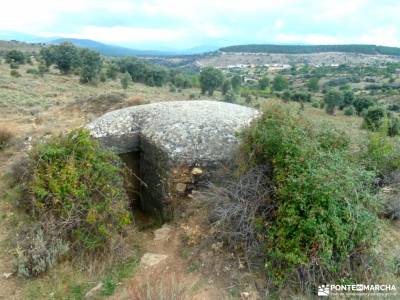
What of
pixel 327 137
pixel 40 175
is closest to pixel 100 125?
pixel 40 175

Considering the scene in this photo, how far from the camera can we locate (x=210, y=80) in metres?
34.8

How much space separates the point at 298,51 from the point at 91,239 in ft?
417

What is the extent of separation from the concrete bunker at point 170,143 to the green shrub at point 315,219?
→ 4.91 ft

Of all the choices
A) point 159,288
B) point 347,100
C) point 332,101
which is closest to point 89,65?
point 332,101

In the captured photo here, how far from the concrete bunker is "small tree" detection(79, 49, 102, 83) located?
915 inches

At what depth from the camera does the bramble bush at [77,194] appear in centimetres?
472

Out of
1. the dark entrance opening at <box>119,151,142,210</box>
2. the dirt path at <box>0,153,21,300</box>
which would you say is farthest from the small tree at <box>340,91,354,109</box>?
the dirt path at <box>0,153,21,300</box>

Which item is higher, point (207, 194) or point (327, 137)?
point (327, 137)

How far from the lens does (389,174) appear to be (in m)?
6.55

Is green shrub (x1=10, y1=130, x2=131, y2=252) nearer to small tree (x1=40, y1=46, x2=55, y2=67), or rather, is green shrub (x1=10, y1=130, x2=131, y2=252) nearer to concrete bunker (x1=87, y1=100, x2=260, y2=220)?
concrete bunker (x1=87, y1=100, x2=260, y2=220)

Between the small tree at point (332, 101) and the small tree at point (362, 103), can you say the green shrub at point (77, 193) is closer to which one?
the small tree at point (362, 103)

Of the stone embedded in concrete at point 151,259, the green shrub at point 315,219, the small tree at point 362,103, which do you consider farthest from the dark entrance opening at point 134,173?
the small tree at point 362,103

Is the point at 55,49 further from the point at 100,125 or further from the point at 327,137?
the point at 327,137

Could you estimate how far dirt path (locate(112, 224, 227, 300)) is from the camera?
3.78 m
